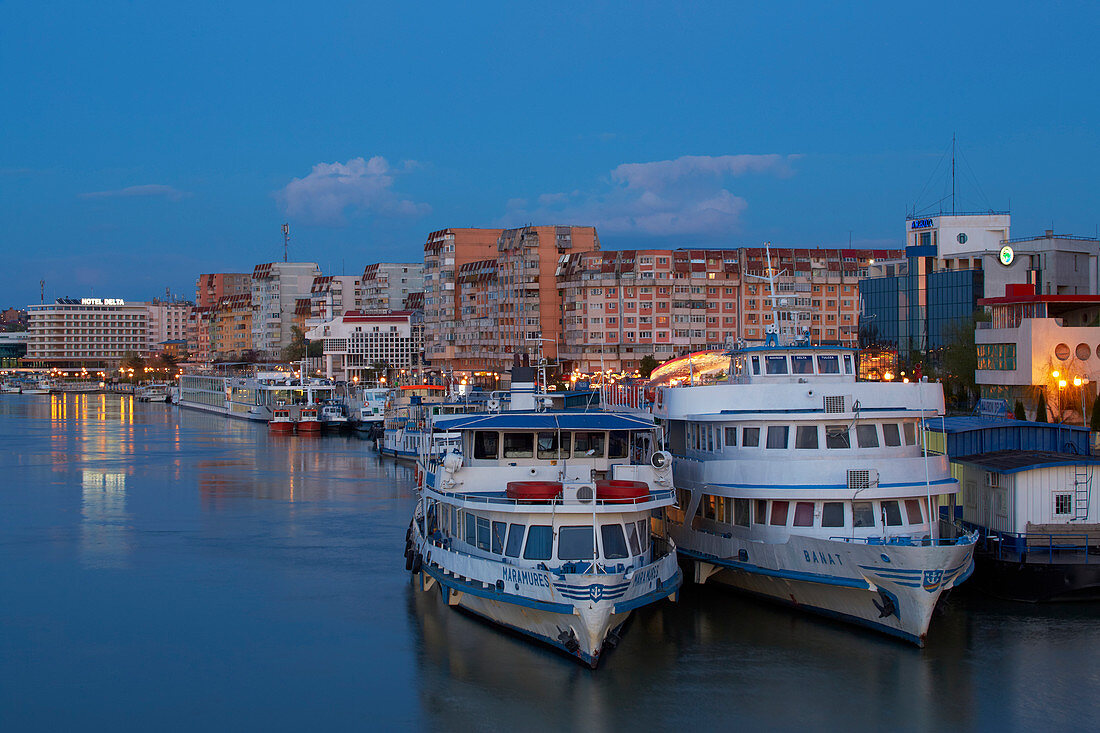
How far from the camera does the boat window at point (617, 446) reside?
22.5 meters

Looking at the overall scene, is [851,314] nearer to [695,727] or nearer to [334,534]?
[334,534]

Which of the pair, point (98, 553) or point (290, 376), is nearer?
point (98, 553)

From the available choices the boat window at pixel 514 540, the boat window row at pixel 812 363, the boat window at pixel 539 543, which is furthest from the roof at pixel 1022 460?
the boat window at pixel 514 540

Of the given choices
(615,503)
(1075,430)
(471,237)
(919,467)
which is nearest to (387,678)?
(615,503)

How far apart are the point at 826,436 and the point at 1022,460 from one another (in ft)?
16.0

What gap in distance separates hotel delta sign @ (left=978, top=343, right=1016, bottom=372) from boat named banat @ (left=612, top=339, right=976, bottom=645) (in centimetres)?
2266

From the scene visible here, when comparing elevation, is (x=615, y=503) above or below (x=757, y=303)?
below

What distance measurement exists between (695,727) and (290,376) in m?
83.8

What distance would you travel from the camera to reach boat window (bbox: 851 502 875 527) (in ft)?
A: 69.2

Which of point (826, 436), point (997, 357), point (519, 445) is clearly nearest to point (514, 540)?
point (519, 445)

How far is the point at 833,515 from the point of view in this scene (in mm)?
21172

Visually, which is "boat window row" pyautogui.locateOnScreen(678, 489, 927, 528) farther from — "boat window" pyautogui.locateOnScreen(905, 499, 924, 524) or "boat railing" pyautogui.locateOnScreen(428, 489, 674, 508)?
"boat railing" pyautogui.locateOnScreen(428, 489, 674, 508)

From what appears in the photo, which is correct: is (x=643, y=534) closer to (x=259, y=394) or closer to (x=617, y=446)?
(x=617, y=446)

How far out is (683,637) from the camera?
21.1 metres
